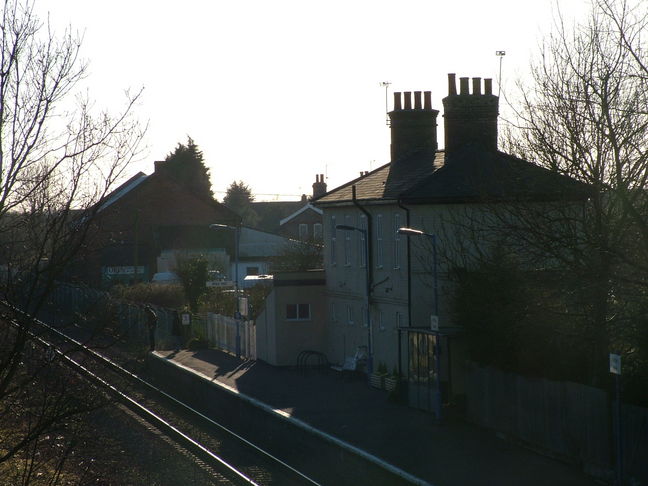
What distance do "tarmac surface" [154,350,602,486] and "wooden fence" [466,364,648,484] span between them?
1.10 feet

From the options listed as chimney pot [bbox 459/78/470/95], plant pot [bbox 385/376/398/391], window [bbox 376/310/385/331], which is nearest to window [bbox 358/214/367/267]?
window [bbox 376/310/385/331]

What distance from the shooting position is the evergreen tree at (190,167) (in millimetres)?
95625

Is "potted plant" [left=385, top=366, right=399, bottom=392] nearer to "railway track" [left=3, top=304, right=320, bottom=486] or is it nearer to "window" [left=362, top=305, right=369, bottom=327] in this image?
"window" [left=362, top=305, right=369, bottom=327]

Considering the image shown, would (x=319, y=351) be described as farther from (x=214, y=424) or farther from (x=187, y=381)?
(x=214, y=424)

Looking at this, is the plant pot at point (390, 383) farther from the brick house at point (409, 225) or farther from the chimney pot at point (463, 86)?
the chimney pot at point (463, 86)

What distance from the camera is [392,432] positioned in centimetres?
1994

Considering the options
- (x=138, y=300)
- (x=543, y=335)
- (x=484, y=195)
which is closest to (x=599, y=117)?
(x=484, y=195)

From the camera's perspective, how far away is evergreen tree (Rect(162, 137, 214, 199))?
314 feet

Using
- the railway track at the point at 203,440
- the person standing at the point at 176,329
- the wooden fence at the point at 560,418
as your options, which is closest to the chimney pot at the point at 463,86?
the wooden fence at the point at 560,418

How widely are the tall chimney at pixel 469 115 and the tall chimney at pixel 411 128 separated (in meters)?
2.99

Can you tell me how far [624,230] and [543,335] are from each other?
3.42 meters

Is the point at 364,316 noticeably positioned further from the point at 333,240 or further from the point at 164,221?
the point at 164,221

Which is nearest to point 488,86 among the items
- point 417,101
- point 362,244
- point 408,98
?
point 417,101

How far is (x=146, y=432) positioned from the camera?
21578mm
